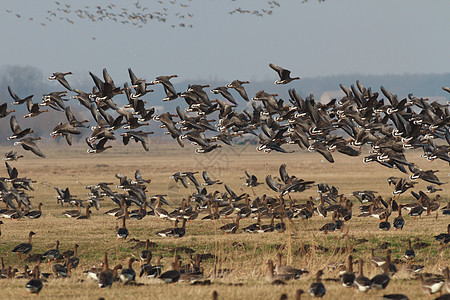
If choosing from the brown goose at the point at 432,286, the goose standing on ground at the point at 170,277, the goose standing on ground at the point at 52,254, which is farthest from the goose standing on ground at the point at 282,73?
the brown goose at the point at 432,286

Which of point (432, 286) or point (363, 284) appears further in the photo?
point (363, 284)

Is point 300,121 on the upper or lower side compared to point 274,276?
upper

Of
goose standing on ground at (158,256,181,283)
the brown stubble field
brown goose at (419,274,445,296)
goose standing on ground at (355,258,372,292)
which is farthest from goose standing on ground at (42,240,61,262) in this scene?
brown goose at (419,274,445,296)

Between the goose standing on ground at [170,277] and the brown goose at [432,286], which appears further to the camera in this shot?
the goose standing on ground at [170,277]

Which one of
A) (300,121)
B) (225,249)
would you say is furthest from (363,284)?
(225,249)

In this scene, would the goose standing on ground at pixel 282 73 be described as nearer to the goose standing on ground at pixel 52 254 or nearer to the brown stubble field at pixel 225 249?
the brown stubble field at pixel 225 249

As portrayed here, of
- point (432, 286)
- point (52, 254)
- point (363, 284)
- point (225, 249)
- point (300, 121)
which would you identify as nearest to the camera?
point (432, 286)

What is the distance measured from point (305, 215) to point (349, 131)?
8.80 m

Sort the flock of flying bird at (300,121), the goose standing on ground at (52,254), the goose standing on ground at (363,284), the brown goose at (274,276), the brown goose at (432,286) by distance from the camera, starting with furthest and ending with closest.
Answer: the goose standing on ground at (52,254)
the flock of flying bird at (300,121)
the brown goose at (274,276)
the goose standing on ground at (363,284)
the brown goose at (432,286)

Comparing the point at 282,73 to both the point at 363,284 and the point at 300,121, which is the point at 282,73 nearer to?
the point at 300,121

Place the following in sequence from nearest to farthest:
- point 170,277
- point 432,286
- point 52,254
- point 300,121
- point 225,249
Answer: point 432,286 → point 170,277 → point 300,121 → point 52,254 → point 225,249

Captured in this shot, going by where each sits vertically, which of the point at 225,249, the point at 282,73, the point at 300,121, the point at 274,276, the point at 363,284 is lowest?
the point at 225,249

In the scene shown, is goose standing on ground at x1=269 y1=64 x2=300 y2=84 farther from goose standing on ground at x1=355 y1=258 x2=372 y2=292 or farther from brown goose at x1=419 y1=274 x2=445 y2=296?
brown goose at x1=419 y1=274 x2=445 y2=296

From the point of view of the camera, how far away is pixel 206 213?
34500 mm
